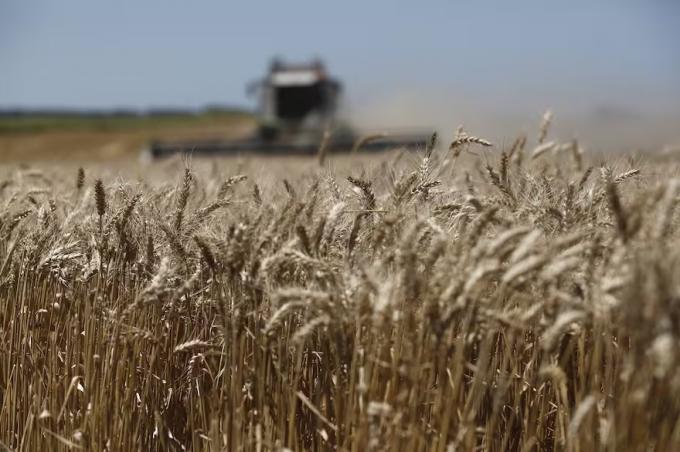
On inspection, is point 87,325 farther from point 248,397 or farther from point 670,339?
point 670,339

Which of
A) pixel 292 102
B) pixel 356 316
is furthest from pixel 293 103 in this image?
pixel 356 316

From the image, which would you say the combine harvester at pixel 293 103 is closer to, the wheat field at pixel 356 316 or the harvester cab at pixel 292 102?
the harvester cab at pixel 292 102

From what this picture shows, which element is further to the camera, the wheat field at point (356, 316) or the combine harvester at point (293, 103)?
the combine harvester at point (293, 103)

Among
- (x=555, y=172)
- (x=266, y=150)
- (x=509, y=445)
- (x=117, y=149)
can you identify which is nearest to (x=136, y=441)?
(x=509, y=445)

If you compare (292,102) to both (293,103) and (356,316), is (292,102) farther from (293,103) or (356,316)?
(356,316)

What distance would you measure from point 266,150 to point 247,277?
16.9 m

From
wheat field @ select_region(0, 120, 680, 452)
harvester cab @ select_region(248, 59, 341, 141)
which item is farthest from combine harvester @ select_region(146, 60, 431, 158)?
wheat field @ select_region(0, 120, 680, 452)

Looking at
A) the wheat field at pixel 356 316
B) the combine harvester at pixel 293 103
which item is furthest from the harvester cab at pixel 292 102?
the wheat field at pixel 356 316

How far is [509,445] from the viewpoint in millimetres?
2295

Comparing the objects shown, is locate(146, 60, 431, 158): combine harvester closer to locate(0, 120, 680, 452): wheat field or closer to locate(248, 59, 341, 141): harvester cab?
locate(248, 59, 341, 141): harvester cab

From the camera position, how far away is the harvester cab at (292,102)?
78.9ft

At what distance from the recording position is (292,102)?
24.2 m

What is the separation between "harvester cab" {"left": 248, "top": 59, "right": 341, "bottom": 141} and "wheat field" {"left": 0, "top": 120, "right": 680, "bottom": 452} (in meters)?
21.2

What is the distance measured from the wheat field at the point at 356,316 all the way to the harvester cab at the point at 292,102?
21.2 metres
